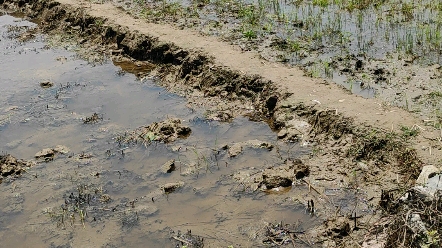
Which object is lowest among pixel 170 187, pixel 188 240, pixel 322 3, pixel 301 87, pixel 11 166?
pixel 188 240

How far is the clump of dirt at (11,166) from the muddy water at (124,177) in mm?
105

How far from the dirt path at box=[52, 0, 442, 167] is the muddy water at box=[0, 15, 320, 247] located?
0.76 meters

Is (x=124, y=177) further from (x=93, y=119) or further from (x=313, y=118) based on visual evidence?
(x=313, y=118)

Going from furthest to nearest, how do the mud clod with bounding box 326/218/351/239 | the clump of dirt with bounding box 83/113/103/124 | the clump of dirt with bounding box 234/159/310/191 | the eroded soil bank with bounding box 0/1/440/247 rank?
the clump of dirt with bounding box 83/113/103/124, the clump of dirt with bounding box 234/159/310/191, the eroded soil bank with bounding box 0/1/440/247, the mud clod with bounding box 326/218/351/239

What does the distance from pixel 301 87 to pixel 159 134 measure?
2043 mm

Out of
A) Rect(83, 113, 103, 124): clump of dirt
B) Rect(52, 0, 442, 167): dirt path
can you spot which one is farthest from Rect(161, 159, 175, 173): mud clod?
Rect(52, 0, 442, 167): dirt path

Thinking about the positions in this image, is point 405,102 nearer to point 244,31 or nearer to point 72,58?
point 244,31

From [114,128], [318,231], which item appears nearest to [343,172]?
[318,231]

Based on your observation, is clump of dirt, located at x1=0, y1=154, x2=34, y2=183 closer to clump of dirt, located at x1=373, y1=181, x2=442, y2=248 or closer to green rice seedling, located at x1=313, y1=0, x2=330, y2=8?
clump of dirt, located at x1=373, y1=181, x2=442, y2=248

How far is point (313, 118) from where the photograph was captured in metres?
6.09

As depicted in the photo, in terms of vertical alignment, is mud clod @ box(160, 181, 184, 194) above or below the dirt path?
below

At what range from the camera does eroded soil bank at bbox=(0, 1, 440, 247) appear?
15.6 ft

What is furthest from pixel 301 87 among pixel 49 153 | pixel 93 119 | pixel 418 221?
pixel 49 153

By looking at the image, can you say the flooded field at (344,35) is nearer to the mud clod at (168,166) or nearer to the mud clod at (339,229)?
the mud clod at (339,229)
